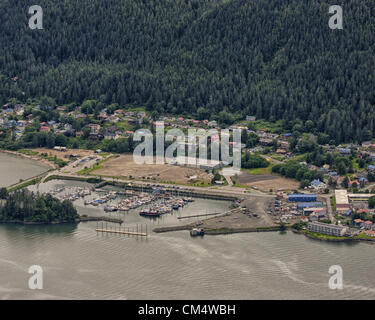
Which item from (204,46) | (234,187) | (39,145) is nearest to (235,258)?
(234,187)

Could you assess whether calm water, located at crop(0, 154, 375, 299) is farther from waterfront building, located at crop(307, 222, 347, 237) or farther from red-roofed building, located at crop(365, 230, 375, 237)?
red-roofed building, located at crop(365, 230, 375, 237)

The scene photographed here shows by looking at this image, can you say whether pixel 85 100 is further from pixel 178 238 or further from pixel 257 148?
pixel 178 238

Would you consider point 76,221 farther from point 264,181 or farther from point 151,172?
point 264,181

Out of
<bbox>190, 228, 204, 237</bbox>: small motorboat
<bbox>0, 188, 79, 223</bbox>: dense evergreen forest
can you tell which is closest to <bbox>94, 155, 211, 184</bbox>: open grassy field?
<bbox>0, 188, 79, 223</bbox>: dense evergreen forest

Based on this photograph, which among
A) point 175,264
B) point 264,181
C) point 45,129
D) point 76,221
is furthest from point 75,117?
point 175,264

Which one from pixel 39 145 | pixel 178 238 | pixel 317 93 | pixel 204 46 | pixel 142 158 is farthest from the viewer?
pixel 204 46
